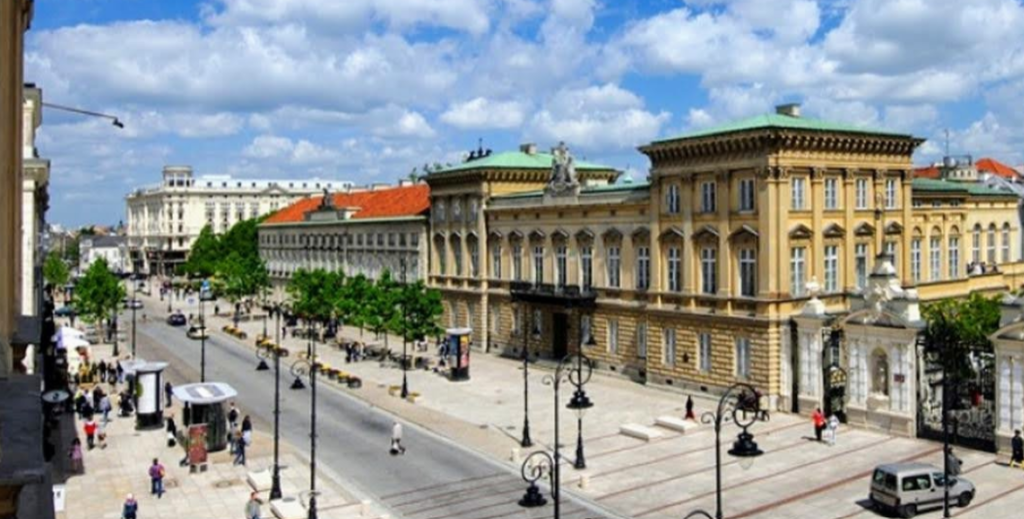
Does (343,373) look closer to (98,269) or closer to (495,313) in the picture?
(495,313)

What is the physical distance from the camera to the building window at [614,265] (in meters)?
57.5

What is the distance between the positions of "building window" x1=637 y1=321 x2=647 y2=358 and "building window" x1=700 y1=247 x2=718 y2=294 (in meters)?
5.64

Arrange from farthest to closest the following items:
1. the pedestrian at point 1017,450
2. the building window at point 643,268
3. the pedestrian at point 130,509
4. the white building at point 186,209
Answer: the white building at point 186,209 → the building window at point 643,268 → the pedestrian at point 1017,450 → the pedestrian at point 130,509

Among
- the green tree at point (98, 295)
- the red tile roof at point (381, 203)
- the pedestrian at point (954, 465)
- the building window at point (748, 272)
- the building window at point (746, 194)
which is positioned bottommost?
the pedestrian at point (954, 465)

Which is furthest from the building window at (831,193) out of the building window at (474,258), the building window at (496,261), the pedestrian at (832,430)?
the building window at (474,258)

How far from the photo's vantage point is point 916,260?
5725 cm

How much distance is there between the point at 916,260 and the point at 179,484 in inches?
1695

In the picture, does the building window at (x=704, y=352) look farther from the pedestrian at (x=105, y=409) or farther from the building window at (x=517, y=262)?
the pedestrian at (x=105, y=409)

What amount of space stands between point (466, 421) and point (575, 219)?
18633 millimetres

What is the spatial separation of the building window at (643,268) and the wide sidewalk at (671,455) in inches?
227

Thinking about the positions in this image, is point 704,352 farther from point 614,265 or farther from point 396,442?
point 396,442

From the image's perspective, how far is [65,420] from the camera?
47.8 meters

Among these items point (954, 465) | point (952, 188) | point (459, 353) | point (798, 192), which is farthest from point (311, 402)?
point (952, 188)

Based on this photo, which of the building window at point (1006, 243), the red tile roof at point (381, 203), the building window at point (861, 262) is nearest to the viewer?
the building window at point (861, 262)
